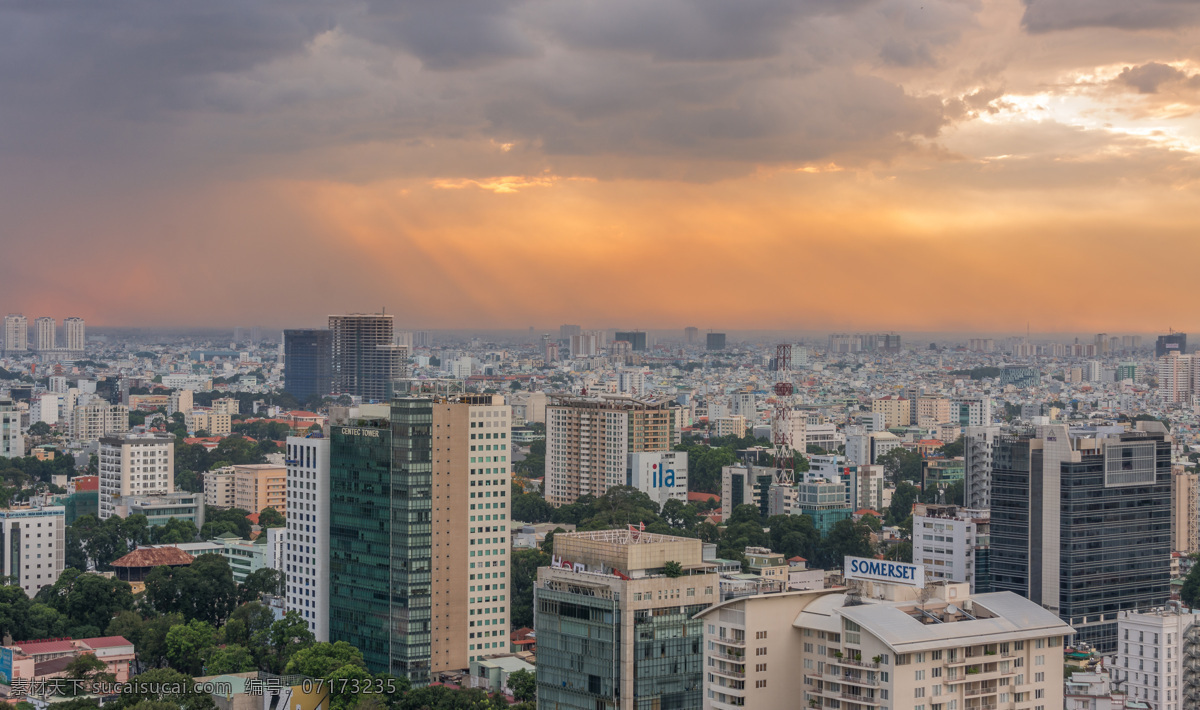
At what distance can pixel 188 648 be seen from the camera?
32500 mm

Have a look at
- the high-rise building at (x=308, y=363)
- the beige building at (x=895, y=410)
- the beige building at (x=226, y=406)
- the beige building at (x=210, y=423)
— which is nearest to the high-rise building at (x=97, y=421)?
the beige building at (x=210, y=423)

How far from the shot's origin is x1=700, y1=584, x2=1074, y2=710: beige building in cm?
2052

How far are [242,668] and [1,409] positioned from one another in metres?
47.0

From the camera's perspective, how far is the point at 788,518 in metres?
50.4

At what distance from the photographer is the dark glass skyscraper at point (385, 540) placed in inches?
1264

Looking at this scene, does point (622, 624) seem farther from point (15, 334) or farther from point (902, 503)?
point (15, 334)

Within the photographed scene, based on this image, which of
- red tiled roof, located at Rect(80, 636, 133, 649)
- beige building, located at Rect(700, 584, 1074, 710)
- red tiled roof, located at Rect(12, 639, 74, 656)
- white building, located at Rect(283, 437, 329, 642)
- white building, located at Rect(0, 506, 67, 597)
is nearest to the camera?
beige building, located at Rect(700, 584, 1074, 710)

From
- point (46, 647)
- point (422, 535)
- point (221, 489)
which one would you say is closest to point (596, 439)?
point (221, 489)

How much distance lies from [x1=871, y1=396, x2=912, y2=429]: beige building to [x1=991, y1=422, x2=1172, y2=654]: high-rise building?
65818mm

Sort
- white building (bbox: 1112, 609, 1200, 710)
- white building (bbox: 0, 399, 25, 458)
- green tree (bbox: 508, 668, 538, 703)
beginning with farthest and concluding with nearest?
white building (bbox: 0, 399, 25, 458) < green tree (bbox: 508, 668, 538, 703) < white building (bbox: 1112, 609, 1200, 710)

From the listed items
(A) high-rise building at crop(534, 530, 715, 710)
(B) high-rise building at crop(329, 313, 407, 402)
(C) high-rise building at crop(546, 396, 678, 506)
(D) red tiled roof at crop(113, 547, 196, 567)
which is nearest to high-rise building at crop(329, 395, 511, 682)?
(A) high-rise building at crop(534, 530, 715, 710)

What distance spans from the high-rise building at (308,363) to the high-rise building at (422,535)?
8772 centimetres

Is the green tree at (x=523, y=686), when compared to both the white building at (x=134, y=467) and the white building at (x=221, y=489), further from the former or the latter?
the white building at (x=221, y=489)

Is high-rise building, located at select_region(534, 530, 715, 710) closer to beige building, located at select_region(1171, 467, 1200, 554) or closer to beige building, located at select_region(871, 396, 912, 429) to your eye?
beige building, located at select_region(1171, 467, 1200, 554)
